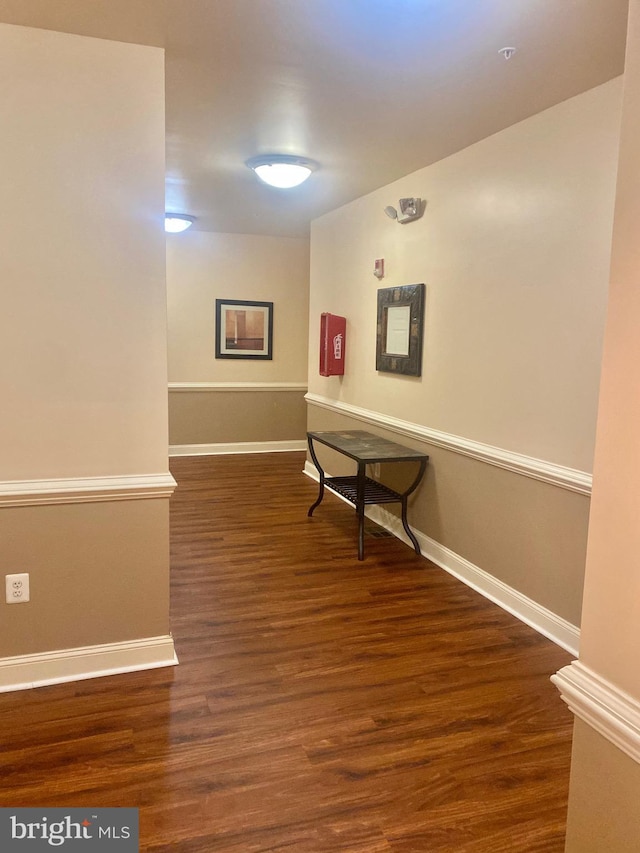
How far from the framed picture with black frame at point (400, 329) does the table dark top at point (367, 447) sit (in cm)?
51

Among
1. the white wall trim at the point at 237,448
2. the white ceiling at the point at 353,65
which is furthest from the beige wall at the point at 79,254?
the white wall trim at the point at 237,448

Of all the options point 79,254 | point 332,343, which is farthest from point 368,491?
point 79,254

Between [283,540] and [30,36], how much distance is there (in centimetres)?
306

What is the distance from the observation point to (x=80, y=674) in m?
2.53

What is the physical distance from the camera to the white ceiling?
2.06 m

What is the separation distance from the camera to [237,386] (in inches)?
281

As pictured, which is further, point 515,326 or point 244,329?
point 244,329

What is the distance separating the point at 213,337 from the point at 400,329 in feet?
10.6

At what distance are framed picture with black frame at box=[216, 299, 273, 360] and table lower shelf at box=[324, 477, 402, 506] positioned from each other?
2.95 metres

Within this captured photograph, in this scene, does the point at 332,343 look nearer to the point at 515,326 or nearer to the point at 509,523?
the point at 515,326

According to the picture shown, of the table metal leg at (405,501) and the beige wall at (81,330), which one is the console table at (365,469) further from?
the beige wall at (81,330)

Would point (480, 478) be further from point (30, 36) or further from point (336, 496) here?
point (30, 36)

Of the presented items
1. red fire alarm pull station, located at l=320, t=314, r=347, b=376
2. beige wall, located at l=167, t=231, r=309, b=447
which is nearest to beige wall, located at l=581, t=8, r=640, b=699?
red fire alarm pull station, located at l=320, t=314, r=347, b=376

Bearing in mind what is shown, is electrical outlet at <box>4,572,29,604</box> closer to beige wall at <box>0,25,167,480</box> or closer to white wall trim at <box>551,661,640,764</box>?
beige wall at <box>0,25,167,480</box>
